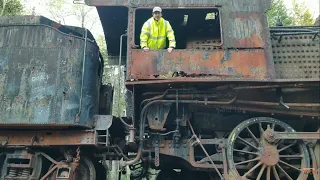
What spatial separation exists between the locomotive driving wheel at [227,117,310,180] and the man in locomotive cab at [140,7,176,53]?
1926 mm

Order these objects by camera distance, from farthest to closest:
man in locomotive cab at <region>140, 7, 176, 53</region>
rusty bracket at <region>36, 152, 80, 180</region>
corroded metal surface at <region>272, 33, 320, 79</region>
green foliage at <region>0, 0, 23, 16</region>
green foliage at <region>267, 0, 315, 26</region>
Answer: green foliage at <region>267, 0, 315, 26</region> → green foliage at <region>0, 0, 23, 16</region> → man in locomotive cab at <region>140, 7, 176, 53</region> → corroded metal surface at <region>272, 33, 320, 79</region> → rusty bracket at <region>36, 152, 80, 180</region>

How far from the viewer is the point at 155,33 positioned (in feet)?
17.3

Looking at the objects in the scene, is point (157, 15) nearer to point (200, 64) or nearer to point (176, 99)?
point (200, 64)

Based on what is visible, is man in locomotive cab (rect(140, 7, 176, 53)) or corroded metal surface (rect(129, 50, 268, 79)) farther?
man in locomotive cab (rect(140, 7, 176, 53))

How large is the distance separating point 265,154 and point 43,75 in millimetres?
3761

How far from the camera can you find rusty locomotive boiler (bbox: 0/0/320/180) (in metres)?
4.76

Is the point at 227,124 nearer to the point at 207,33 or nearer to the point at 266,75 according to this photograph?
the point at 266,75

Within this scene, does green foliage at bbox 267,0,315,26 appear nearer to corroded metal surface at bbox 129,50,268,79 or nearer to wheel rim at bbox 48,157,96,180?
corroded metal surface at bbox 129,50,268,79

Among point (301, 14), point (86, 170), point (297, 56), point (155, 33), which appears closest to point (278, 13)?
point (301, 14)

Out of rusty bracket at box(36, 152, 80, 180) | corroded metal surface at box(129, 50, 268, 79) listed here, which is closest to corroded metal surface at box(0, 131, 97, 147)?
rusty bracket at box(36, 152, 80, 180)

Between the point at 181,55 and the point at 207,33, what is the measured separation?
1.82 meters

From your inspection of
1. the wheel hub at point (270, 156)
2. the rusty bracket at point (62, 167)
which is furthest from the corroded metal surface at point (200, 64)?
the rusty bracket at point (62, 167)

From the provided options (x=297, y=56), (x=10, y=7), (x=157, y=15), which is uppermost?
(x=10, y=7)

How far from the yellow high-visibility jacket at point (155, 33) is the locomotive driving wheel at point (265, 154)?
195 centimetres
